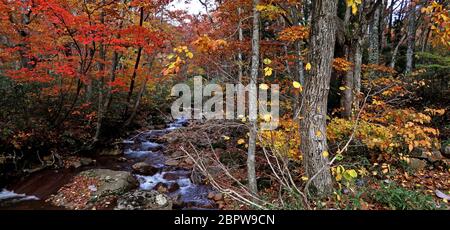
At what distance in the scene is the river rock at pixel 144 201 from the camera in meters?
5.91

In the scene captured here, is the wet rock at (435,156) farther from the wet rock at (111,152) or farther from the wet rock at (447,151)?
the wet rock at (111,152)

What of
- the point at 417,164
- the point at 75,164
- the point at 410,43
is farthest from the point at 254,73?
the point at 410,43

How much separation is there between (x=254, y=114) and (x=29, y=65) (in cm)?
1014

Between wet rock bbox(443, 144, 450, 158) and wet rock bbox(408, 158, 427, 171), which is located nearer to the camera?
wet rock bbox(408, 158, 427, 171)

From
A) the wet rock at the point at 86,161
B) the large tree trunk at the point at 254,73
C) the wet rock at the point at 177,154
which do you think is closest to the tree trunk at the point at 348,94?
the large tree trunk at the point at 254,73

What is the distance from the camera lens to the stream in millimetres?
6613

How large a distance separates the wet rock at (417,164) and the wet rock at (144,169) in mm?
7375

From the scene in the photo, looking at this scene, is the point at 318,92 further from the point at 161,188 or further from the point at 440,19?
the point at 161,188

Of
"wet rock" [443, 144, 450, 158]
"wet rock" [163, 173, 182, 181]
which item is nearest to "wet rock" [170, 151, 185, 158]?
"wet rock" [163, 173, 182, 181]

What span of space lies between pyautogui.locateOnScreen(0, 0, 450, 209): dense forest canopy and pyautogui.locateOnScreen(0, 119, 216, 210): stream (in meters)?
0.60

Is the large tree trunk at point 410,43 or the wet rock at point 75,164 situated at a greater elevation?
the large tree trunk at point 410,43

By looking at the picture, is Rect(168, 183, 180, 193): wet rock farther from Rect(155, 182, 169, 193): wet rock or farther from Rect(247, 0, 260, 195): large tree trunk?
Rect(247, 0, 260, 195): large tree trunk

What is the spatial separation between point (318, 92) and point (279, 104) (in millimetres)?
4958

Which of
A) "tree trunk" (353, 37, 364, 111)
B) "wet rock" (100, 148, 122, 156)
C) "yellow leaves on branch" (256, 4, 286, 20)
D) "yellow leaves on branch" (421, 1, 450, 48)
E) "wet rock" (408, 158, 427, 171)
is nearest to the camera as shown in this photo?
"yellow leaves on branch" (421, 1, 450, 48)
